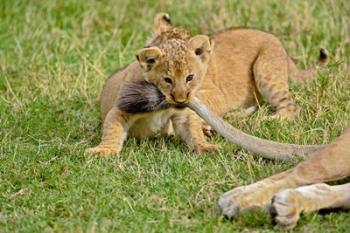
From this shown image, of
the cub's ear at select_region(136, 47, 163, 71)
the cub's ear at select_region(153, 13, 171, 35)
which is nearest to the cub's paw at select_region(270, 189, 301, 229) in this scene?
the cub's ear at select_region(136, 47, 163, 71)

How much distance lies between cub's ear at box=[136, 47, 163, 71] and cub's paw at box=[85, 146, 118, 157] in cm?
46

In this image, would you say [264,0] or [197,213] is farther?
[264,0]

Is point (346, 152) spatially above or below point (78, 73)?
above

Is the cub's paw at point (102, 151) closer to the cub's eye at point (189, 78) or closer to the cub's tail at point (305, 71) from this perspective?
the cub's eye at point (189, 78)

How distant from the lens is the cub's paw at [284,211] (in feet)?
14.5

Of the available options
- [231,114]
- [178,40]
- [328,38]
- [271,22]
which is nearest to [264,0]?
[271,22]

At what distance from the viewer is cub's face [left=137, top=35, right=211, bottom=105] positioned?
556 cm

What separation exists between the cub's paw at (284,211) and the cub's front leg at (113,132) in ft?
4.47

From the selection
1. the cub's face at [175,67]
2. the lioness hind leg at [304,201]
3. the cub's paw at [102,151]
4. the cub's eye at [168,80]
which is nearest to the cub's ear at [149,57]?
Result: the cub's face at [175,67]

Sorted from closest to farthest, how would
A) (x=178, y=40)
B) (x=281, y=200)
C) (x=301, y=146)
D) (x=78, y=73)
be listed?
(x=281, y=200)
(x=301, y=146)
(x=178, y=40)
(x=78, y=73)

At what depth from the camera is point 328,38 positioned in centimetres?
782

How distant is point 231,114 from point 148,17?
2.25m

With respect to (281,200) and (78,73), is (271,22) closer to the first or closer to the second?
(78,73)

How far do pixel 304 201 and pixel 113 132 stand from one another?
59.5 inches
